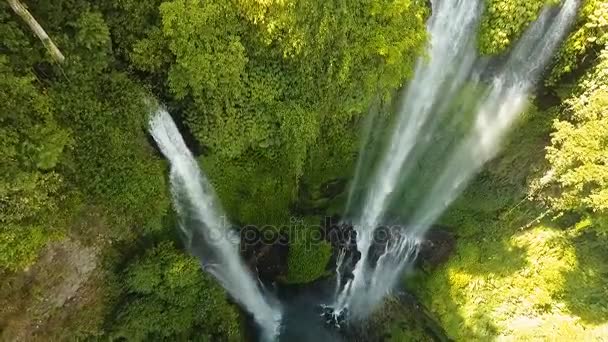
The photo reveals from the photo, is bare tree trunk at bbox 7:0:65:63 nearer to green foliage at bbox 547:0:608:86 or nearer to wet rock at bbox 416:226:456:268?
green foliage at bbox 547:0:608:86

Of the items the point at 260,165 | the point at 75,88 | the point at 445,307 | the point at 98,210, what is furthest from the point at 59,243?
the point at 445,307

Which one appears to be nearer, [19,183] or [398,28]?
[19,183]

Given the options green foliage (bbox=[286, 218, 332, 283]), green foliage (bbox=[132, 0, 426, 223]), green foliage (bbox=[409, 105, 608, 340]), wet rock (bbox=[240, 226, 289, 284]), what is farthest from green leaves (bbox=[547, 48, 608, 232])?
wet rock (bbox=[240, 226, 289, 284])

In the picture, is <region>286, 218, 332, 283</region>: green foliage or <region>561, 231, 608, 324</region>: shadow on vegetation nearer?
<region>561, 231, 608, 324</region>: shadow on vegetation

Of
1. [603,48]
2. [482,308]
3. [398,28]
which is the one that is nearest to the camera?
[398,28]

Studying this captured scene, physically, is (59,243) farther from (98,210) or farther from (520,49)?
(520,49)

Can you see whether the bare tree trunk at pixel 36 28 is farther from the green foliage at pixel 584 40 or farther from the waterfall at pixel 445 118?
the green foliage at pixel 584 40

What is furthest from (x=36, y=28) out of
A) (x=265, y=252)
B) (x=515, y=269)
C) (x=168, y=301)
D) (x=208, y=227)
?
(x=515, y=269)
